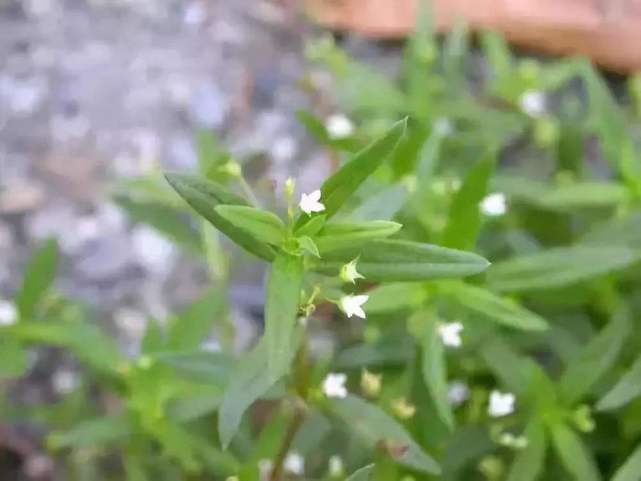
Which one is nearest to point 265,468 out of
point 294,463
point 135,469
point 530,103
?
point 294,463

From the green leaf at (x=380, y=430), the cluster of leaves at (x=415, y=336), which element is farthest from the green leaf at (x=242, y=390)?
the green leaf at (x=380, y=430)

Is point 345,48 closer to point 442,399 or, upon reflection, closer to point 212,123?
point 212,123

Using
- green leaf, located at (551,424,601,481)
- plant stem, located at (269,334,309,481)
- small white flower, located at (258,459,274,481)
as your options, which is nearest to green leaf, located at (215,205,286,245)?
plant stem, located at (269,334,309,481)

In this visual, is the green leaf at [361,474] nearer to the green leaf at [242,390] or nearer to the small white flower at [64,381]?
the green leaf at [242,390]

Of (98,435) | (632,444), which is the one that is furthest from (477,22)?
(98,435)

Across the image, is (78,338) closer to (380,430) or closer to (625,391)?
(380,430)

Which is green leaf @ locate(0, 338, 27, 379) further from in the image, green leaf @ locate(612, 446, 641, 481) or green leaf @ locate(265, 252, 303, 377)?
green leaf @ locate(612, 446, 641, 481)
